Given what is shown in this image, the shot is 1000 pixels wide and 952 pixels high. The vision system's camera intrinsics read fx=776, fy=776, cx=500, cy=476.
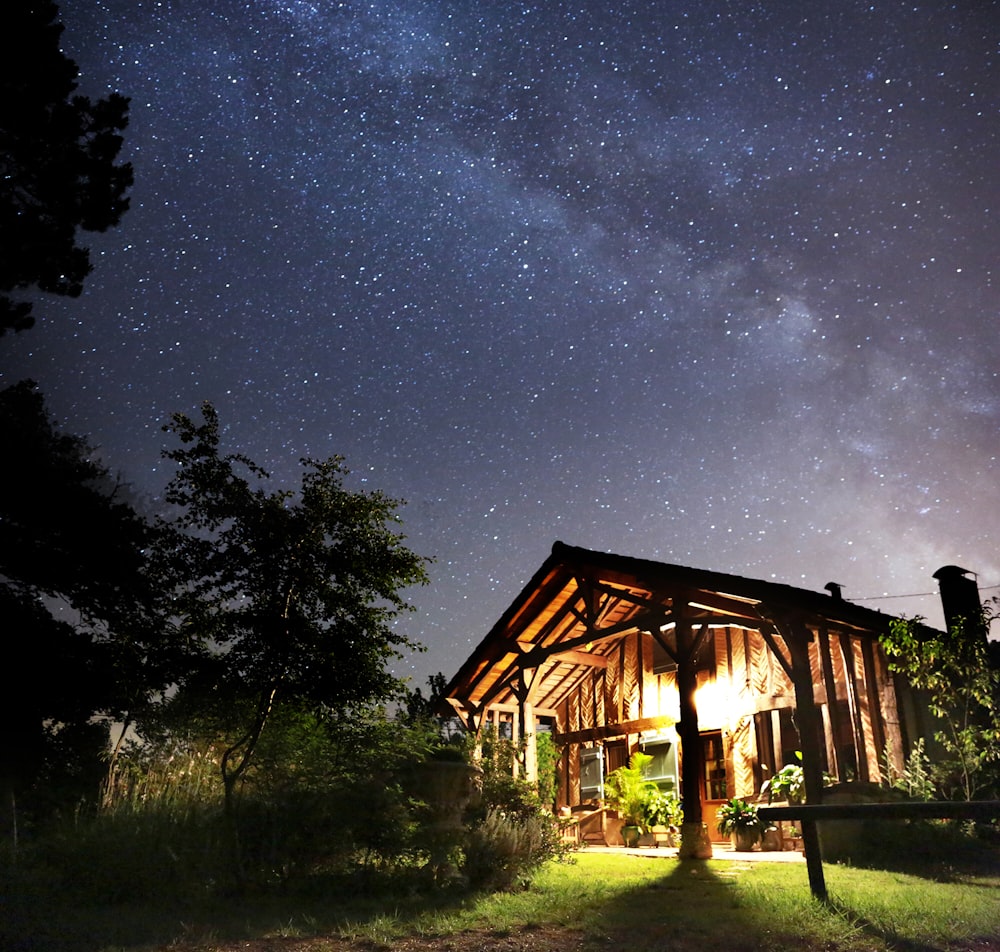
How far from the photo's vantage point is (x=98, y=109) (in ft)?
41.7

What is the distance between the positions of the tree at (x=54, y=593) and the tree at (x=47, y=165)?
9.50 feet

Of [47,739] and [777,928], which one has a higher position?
[47,739]

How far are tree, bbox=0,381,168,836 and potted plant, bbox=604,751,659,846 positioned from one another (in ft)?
32.9

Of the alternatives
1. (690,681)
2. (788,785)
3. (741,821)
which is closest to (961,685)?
(788,785)

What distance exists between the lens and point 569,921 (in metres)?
6.47

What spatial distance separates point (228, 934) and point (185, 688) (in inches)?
168

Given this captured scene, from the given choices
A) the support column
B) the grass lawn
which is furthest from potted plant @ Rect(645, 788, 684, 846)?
the grass lawn

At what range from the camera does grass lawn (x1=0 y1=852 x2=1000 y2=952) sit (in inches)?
221

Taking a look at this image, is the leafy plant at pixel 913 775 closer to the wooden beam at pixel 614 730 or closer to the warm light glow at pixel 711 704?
the warm light glow at pixel 711 704

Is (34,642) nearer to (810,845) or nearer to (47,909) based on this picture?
(47,909)

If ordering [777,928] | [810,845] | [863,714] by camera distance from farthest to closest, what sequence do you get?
[863,714]
[810,845]
[777,928]

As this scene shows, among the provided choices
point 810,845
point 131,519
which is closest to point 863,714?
point 810,845

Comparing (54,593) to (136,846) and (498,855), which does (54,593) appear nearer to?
(136,846)

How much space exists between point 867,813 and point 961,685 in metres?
6.25
